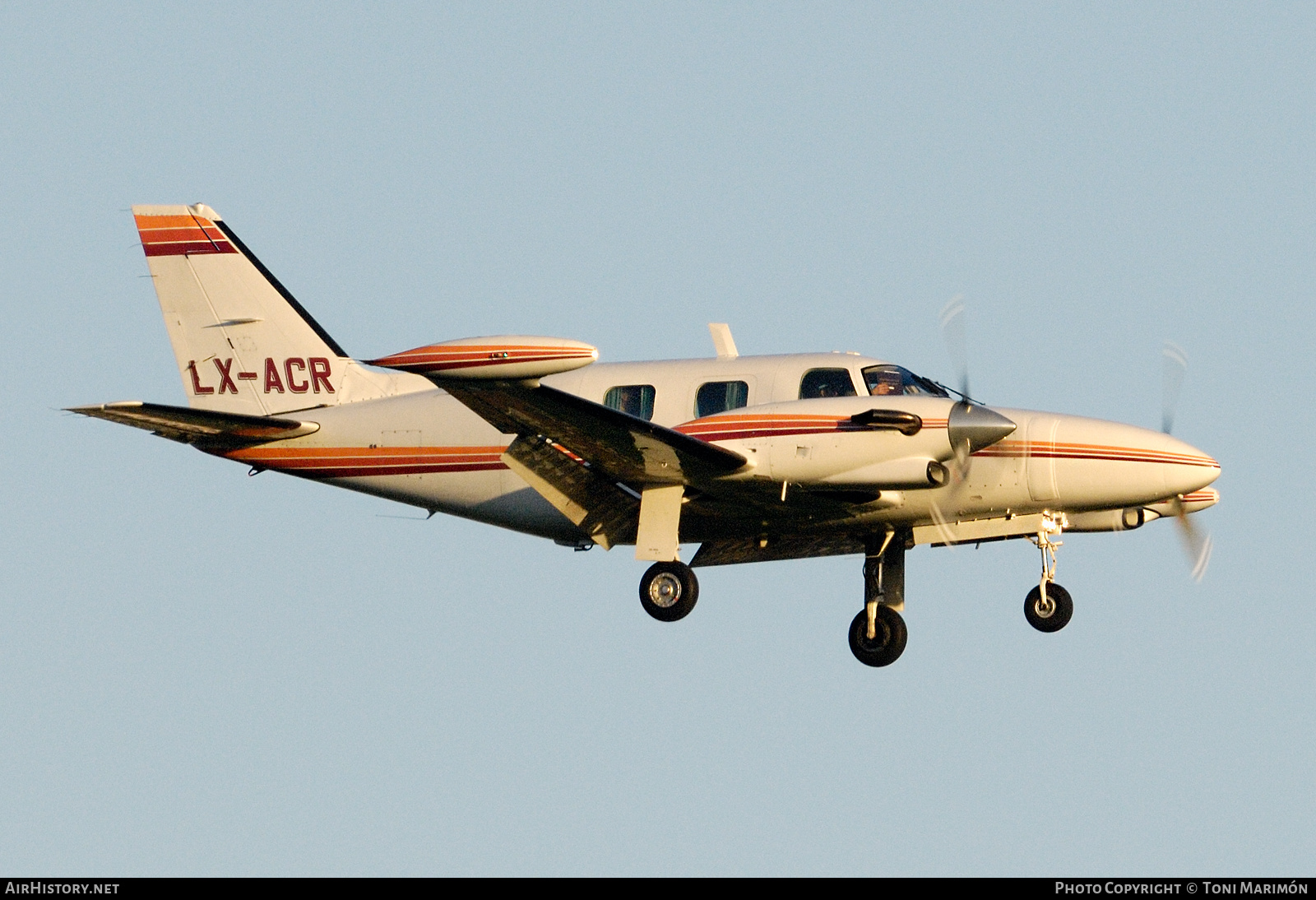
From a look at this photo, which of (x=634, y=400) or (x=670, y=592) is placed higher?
(x=634, y=400)

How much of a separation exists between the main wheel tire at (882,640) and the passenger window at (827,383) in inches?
105

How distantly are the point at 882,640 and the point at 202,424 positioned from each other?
7532 mm

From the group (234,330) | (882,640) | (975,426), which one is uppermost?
(234,330)

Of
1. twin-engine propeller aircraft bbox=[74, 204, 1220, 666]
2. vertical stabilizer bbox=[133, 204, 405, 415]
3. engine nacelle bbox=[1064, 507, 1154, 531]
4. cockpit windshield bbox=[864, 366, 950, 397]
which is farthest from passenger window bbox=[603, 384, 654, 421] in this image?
engine nacelle bbox=[1064, 507, 1154, 531]

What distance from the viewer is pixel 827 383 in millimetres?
18141

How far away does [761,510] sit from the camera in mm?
18344

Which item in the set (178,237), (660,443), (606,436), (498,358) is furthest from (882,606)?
(178,237)

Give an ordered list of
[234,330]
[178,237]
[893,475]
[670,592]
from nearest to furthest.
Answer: [893,475], [670,592], [234,330], [178,237]

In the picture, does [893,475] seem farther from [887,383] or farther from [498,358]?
[498,358]

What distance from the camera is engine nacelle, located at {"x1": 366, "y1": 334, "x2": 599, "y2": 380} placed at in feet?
48.4

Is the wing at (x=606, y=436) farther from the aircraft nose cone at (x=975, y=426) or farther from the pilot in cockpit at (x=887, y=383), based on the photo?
the aircraft nose cone at (x=975, y=426)

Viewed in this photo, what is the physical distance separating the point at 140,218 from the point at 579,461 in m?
6.69
